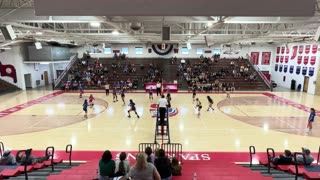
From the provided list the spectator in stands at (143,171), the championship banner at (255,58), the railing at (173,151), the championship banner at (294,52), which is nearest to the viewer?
the spectator in stands at (143,171)

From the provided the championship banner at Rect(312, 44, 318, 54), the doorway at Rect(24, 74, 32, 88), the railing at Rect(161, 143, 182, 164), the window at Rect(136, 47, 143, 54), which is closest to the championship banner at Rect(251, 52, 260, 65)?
the championship banner at Rect(312, 44, 318, 54)

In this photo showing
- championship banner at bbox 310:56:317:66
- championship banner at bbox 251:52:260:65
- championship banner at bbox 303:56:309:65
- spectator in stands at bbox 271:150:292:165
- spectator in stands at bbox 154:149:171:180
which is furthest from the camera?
championship banner at bbox 251:52:260:65

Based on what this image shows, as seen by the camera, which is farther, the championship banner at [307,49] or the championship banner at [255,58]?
the championship banner at [255,58]

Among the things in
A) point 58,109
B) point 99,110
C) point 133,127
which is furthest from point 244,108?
point 58,109

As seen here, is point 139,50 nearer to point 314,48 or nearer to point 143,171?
point 314,48

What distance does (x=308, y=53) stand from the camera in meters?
26.4

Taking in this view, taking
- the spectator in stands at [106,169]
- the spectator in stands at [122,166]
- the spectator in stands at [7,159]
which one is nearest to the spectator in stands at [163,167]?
the spectator in stands at [122,166]

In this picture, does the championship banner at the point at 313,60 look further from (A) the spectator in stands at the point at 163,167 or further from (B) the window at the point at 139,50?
(A) the spectator in stands at the point at 163,167

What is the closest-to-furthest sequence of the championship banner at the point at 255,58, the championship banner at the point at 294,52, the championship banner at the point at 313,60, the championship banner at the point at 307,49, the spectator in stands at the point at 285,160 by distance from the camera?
1. the spectator in stands at the point at 285,160
2. the championship banner at the point at 313,60
3. the championship banner at the point at 307,49
4. the championship banner at the point at 294,52
5. the championship banner at the point at 255,58

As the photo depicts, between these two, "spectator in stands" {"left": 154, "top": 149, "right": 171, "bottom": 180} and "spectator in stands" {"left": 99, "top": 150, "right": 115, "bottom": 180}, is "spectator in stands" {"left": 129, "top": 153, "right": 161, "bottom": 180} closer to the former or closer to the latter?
"spectator in stands" {"left": 154, "top": 149, "right": 171, "bottom": 180}

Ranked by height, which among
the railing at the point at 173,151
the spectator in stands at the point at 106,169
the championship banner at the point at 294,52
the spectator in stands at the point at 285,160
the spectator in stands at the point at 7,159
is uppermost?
the championship banner at the point at 294,52

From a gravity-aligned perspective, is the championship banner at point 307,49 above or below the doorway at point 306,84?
above

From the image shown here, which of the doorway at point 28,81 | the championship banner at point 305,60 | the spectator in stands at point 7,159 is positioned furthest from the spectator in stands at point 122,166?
the doorway at point 28,81

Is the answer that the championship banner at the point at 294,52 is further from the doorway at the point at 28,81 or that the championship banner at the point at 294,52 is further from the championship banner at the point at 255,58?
the doorway at the point at 28,81
